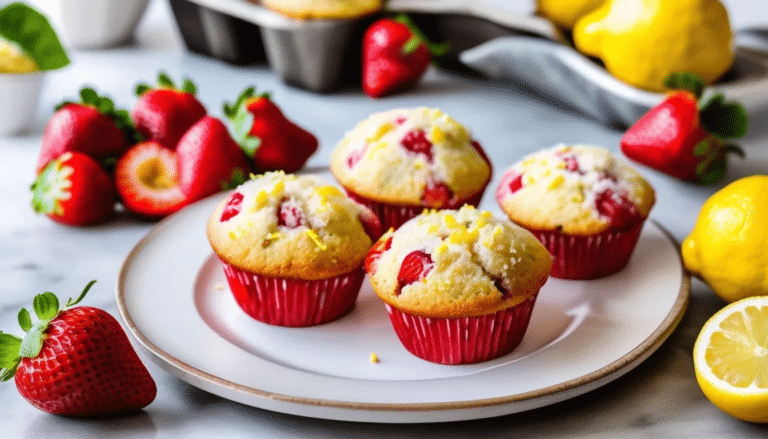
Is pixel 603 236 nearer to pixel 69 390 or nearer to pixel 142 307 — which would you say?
pixel 142 307

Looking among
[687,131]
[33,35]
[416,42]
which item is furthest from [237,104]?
[687,131]

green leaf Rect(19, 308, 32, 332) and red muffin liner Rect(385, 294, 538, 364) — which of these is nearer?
green leaf Rect(19, 308, 32, 332)

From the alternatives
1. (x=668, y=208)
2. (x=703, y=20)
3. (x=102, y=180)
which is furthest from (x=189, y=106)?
(x=703, y=20)

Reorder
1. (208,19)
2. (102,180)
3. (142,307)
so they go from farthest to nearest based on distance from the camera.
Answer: (208,19), (102,180), (142,307)

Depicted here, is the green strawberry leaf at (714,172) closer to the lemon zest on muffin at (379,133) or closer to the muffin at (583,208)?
the muffin at (583,208)

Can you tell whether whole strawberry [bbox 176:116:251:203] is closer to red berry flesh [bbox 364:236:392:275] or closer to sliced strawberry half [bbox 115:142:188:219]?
sliced strawberry half [bbox 115:142:188:219]

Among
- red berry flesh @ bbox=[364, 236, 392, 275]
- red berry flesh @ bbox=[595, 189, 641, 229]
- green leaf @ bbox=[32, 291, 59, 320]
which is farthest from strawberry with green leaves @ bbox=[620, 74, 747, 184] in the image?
green leaf @ bbox=[32, 291, 59, 320]
